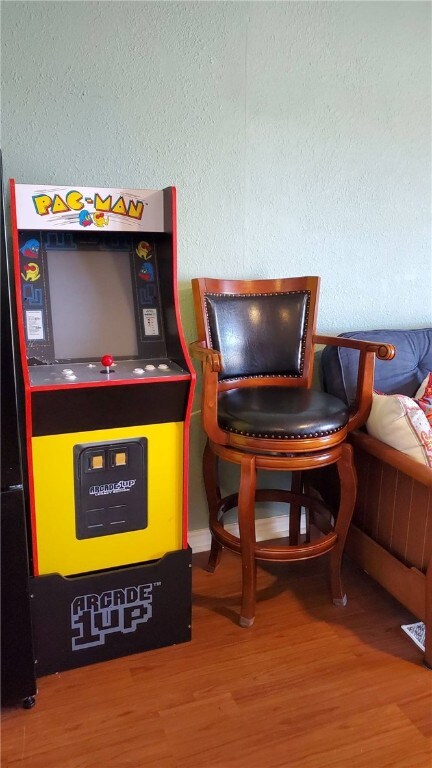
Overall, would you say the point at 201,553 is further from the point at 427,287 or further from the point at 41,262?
the point at 427,287

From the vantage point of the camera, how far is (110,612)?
5.55 feet

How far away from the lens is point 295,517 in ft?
7.47

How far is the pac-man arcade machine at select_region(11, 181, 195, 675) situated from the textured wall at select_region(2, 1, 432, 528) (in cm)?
37

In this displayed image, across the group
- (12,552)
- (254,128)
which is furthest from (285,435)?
(254,128)

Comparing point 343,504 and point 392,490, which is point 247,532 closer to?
point 343,504

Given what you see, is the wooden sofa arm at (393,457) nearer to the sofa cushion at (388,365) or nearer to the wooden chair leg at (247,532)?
the sofa cushion at (388,365)

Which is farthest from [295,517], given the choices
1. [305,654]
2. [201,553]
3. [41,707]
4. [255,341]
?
[41,707]

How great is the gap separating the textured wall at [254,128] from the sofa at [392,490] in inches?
11.1

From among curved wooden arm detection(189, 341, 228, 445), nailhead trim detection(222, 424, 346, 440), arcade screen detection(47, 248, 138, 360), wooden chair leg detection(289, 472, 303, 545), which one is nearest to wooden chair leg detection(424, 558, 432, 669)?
nailhead trim detection(222, 424, 346, 440)

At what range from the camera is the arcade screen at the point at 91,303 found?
66.8 inches

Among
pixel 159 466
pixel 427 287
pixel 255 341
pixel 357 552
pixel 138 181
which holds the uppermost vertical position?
pixel 138 181

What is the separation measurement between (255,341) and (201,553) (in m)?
0.93

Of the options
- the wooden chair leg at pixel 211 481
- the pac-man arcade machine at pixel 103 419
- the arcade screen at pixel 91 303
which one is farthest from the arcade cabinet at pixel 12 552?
the wooden chair leg at pixel 211 481

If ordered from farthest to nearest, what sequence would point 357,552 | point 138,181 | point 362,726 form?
point 357,552 → point 138,181 → point 362,726
